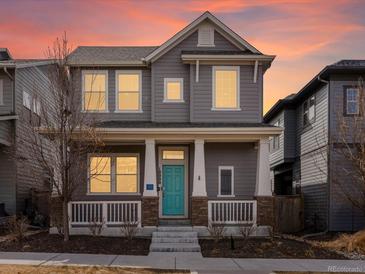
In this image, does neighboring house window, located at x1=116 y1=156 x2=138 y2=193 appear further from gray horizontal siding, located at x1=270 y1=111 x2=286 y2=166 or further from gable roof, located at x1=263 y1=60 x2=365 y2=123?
gray horizontal siding, located at x1=270 y1=111 x2=286 y2=166

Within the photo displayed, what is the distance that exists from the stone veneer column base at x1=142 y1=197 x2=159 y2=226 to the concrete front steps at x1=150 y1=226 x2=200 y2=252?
0.34 m

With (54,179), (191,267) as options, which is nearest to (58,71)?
(54,179)

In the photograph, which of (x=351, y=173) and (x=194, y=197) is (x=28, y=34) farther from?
(x=351, y=173)

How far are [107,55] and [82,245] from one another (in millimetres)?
9129

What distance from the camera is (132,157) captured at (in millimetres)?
20016

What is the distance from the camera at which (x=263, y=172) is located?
1814 centimetres

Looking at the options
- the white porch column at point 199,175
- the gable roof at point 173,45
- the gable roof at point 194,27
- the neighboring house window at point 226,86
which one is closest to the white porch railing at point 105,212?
the white porch column at point 199,175

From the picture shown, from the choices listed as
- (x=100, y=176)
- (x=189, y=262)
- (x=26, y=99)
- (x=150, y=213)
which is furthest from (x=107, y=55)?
(x=189, y=262)

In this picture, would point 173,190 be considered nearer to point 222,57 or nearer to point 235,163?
point 235,163

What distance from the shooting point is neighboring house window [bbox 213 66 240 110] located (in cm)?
1983

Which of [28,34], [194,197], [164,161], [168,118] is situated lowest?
[194,197]

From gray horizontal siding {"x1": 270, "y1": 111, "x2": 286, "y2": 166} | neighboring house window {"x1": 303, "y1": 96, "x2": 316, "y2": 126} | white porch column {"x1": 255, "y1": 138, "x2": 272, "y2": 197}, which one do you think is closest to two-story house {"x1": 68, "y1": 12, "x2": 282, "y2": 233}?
white porch column {"x1": 255, "y1": 138, "x2": 272, "y2": 197}

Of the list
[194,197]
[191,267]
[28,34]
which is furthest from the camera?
[28,34]

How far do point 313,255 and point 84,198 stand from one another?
923 centimetres
